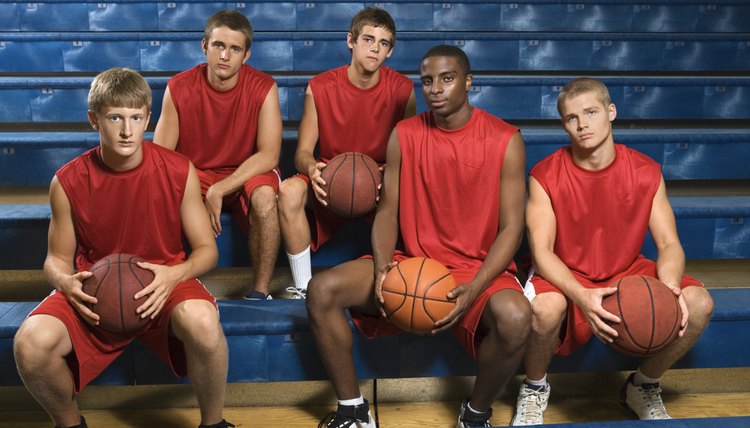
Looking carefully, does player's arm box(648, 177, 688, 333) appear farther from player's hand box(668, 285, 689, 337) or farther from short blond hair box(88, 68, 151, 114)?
short blond hair box(88, 68, 151, 114)

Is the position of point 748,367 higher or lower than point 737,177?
lower

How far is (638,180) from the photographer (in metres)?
2.00

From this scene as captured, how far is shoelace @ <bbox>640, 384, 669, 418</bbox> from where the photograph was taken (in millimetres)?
1963

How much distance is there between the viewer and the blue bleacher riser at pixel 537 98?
3193 millimetres

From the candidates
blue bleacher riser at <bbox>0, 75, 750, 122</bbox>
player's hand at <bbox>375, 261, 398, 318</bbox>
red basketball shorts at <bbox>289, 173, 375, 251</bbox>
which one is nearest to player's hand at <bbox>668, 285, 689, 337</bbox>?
player's hand at <bbox>375, 261, 398, 318</bbox>

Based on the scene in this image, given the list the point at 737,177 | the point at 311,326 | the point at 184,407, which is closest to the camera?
the point at 311,326

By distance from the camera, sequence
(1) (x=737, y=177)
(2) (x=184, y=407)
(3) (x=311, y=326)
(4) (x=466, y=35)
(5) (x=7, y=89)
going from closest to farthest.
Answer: (3) (x=311, y=326), (2) (x=184, y=407), (1) (x=737, y=177), (5) (x=7, y=89), (4) (x=466, y=35)

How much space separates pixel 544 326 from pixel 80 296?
3.60 ft

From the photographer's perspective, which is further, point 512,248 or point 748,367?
point 748,367

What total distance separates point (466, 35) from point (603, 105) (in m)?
1.95

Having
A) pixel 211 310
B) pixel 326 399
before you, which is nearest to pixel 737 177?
pixel 326 399

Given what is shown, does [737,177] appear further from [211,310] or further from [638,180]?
[211,310]

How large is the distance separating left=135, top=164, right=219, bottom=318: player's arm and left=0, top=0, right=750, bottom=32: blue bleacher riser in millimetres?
2497

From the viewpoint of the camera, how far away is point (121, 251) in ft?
6.33
